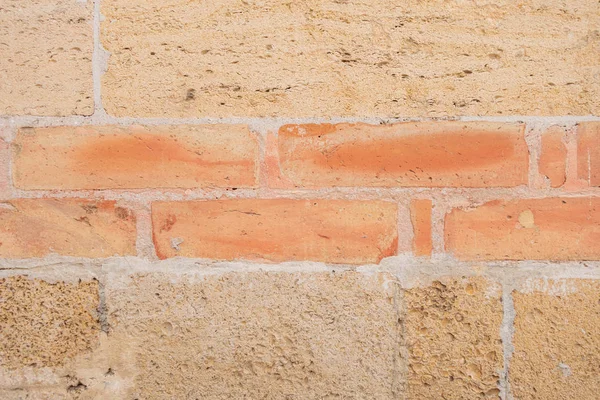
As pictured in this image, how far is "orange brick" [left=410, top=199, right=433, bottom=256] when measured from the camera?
23.1 inches

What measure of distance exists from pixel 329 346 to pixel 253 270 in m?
0.14

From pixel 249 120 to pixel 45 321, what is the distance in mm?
388

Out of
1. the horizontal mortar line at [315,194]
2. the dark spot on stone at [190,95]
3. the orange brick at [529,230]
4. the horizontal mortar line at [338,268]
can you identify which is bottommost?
the horizontal mortar line at [338,268]

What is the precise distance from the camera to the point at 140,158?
60 centimetres

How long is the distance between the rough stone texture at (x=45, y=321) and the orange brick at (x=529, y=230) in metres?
0.49

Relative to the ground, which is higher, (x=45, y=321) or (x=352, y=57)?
(x=352, y=57)

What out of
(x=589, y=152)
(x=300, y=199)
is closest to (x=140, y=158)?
(x=300, y=199)

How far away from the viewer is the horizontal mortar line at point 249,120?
22.9 inches

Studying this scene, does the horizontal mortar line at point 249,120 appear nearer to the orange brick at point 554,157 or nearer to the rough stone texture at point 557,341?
the orange brick at point 554,157

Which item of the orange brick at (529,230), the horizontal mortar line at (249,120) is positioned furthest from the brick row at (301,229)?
the horizontal mortar line at (249,120)

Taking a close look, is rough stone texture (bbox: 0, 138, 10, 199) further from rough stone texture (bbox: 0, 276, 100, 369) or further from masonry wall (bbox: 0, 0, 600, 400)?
rough stone texture (bbox: 0, 276, 100, 369)

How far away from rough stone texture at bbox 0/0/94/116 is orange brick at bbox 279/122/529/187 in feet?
1.00

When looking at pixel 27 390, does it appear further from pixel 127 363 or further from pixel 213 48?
pixel 213 48

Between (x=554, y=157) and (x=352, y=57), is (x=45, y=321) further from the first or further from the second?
(x=554, y=157)
